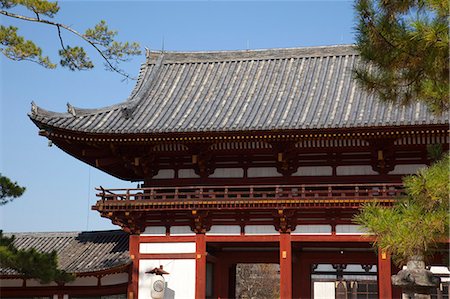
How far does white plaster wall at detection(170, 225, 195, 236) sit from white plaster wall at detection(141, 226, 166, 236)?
27cm

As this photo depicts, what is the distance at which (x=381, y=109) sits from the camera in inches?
719

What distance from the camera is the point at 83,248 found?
21.1 m

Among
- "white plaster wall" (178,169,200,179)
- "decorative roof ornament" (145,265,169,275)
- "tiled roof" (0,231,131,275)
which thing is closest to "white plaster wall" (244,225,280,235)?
"white plaster wall" (178,169,200,179)

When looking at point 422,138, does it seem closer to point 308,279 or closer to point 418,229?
point 308,279

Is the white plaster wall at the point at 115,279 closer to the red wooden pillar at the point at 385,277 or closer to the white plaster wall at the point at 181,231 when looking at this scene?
the white plaster wall at the point at 181,231

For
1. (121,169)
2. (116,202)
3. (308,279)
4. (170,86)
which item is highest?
(170,86)

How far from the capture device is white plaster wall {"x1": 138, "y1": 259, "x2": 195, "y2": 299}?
18469mm

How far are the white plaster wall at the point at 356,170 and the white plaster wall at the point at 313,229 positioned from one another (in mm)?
1684

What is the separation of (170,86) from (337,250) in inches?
310

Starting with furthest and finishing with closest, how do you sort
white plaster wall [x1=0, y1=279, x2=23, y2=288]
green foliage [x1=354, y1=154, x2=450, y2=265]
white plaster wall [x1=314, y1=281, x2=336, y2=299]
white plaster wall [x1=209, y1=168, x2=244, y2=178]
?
white plaster wall [x1=314, y1=281, x2=336, y2=299]
white plaster wall [x1=0, y1=279, x2=23, y2=288]
white plaster wall [x1=209, y1=168, x2=244, y2=178]
green foliage [x1=354, y1=154, x2=450, y2=265]

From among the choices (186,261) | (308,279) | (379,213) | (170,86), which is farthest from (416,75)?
(170,86)

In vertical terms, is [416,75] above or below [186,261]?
above

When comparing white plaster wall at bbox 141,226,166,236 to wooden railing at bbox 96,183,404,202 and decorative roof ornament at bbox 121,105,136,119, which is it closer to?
wooden railing at bbox 96,183,404,202

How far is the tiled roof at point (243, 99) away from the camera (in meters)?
18.1
